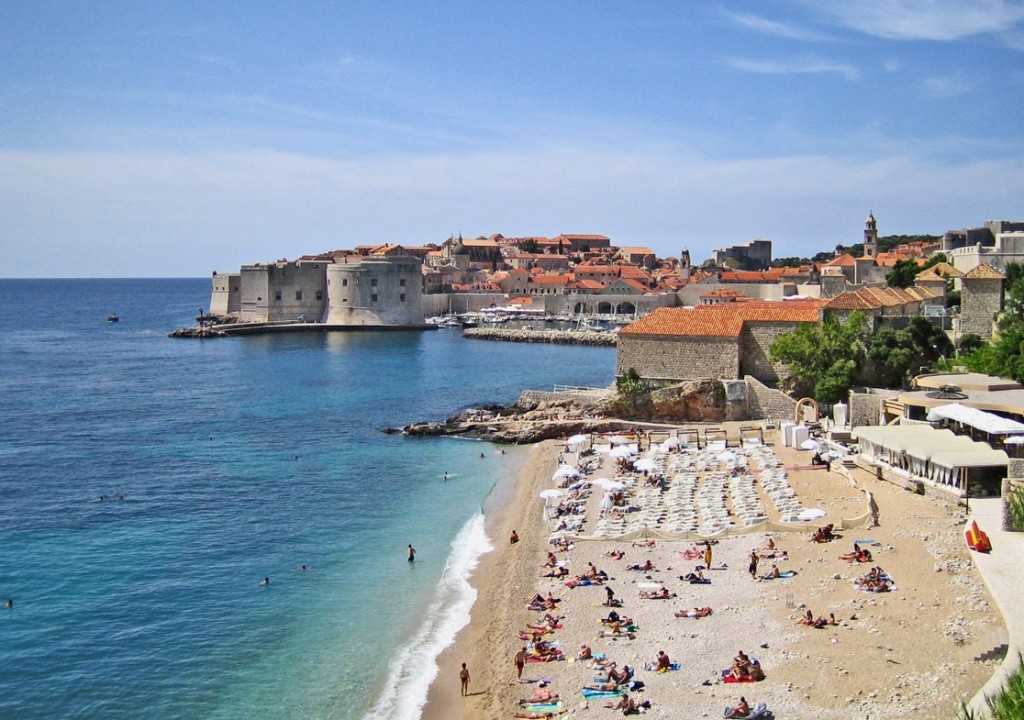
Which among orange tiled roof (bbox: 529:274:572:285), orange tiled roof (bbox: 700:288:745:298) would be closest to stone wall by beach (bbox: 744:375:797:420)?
orange tiled roof (bbox: 700:288:745:298)

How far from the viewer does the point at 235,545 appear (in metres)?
18.6

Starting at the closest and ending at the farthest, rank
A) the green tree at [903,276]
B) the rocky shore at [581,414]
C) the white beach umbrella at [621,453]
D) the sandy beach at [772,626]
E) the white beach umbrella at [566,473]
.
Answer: the sandy beach at [772,626] < the white beach umbrella at [566,473] < the white beach umbrella at [621,453] < the rocky shore at [581,414] < the green tree at [903,276]

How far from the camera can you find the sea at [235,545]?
504 inches

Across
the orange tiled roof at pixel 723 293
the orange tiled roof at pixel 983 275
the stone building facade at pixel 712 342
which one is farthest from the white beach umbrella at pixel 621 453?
the orange tiled roof at pixel 723 293

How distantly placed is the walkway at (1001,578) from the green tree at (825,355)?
9.24m

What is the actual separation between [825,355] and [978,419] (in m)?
7.30

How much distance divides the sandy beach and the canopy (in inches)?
95.6

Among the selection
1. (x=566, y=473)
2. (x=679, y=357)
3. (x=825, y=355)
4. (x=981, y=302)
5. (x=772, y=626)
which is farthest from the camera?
(x=981, y=302)

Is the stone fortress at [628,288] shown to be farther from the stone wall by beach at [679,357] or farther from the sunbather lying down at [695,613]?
the sunbather lying down at [695,613]

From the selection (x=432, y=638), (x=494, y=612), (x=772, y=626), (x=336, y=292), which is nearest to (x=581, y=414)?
(x=494, y=612)

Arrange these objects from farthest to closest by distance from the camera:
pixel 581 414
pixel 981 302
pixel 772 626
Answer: pixel 581 414 < pixel 981 302 < pixel 772 626

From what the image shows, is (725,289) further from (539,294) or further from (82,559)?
(82,559)

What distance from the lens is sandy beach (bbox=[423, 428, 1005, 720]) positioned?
10.6m

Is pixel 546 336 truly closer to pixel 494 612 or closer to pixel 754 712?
pixel 494 612
